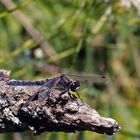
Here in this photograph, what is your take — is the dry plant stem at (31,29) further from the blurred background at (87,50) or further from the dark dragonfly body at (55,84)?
the dark dragonfly body at (55,84)

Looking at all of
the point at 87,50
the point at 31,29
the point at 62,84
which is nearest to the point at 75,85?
the point at 62,84

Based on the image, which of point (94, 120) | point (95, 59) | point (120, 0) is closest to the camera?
point (94, 120)

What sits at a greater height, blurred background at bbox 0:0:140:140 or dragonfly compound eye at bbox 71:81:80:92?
blurred background at bbox 0:0:140:140

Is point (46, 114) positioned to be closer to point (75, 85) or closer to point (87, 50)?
point (75, 85)

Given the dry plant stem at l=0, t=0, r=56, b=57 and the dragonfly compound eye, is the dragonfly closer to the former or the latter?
the dragonfly compound eye

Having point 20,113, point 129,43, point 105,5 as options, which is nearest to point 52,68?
point 129,43

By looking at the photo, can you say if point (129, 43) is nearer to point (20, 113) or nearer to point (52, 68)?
point (52, 68)

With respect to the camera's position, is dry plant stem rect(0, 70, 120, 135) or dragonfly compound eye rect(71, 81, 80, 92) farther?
dragonfly compound eye rect(71, 81, 80, 92)

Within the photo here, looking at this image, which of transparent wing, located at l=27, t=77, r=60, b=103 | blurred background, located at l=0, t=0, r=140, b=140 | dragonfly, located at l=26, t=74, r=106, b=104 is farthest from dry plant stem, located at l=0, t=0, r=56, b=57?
transparent wing, located at l=27, t=77, r=60, b=103
